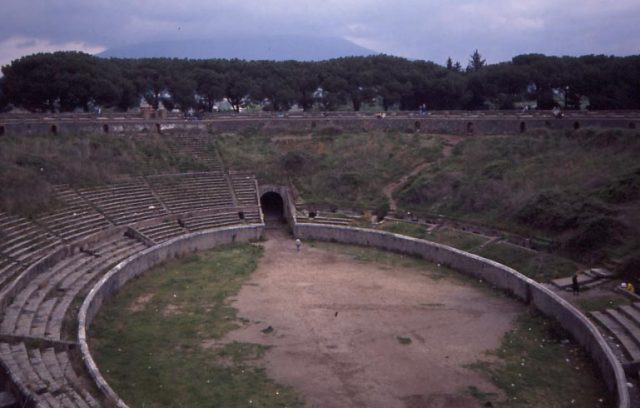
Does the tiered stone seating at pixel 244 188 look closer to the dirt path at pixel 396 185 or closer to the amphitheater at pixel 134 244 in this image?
the amphitheater at pixel 134 244

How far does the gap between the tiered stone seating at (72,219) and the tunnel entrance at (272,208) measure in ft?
35.7

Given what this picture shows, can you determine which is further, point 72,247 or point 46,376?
point 72,247

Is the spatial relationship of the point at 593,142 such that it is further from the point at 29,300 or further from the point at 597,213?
the point at 29,300

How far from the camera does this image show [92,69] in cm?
5025

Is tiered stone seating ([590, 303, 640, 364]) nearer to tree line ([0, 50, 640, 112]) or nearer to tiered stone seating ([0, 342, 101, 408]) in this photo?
tiered stone seating ([0, 342, 101, 408])

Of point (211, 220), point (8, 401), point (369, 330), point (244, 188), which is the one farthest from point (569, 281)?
point (244, 188)

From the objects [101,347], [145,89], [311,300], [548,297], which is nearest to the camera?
[101,347]

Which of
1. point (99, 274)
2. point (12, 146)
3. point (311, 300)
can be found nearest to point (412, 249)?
point (311, 300)

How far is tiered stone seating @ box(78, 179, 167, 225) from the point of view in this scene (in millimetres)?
31614

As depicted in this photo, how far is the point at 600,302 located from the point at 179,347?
14.5 meters

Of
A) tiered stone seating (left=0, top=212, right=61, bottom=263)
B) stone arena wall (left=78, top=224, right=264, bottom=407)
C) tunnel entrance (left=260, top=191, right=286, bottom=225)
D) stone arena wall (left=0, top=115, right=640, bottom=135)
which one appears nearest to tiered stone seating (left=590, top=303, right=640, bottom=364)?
stone arena wall (left=78, top=224, right=264, bottom=407)

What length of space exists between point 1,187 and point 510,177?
89.1 feet

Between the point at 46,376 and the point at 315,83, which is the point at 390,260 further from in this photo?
the point at 315,83

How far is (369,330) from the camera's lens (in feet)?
68.6
